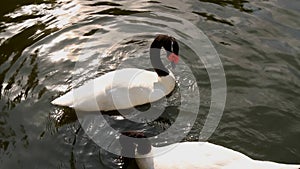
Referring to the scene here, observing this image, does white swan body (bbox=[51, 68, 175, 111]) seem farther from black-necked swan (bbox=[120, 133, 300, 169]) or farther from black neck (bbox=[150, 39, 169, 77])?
black-necked swan (bbox=[120, 133, 300, 169])

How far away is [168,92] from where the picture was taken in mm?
6777

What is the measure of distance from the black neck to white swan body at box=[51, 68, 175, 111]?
23cm

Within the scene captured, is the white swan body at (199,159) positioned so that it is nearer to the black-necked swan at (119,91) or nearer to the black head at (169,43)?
the black-necked swan at (119,91)

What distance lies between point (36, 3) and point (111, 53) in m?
2.48

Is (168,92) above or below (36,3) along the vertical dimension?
below

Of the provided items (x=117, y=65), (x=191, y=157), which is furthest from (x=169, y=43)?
(x=191, y=157)

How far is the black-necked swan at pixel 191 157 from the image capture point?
504 cm

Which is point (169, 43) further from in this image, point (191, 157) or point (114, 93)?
point (191, 157)

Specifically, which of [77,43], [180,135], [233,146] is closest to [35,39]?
[77,43]

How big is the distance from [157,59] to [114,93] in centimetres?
104

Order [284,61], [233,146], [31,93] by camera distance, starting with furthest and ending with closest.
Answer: [284,61] < [31,93] < [233,146]

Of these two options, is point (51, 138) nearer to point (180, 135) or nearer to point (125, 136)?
point (125, 136)

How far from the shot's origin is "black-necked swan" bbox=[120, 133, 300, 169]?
5.04 meters

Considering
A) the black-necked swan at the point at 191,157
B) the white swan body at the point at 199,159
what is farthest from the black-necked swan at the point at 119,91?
the white swan body at the point at 199,159
